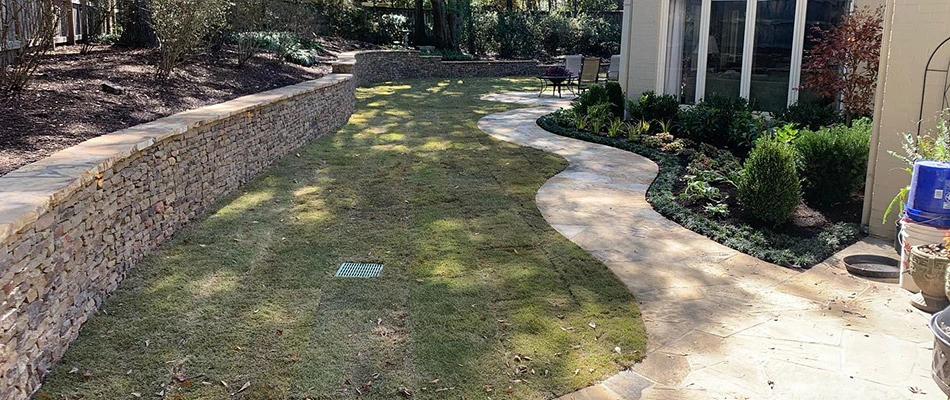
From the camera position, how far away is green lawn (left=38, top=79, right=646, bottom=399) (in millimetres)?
3535

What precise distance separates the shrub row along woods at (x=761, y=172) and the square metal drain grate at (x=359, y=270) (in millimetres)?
2770

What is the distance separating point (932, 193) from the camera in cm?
468

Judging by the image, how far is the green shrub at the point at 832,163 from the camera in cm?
640

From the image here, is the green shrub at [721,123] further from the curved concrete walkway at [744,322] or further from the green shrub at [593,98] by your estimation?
the curved concrete walkway at [744,322]

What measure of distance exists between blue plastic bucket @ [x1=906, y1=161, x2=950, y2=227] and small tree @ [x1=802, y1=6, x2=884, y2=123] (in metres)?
3.58

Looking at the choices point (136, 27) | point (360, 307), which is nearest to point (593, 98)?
point (136, 27)

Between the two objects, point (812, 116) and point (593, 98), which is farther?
point (593, 98)

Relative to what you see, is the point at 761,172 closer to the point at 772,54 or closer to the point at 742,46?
the point at 772,54

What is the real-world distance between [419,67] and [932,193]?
16.7m

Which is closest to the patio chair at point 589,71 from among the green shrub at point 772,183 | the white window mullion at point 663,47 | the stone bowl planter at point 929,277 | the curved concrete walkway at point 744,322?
the white window mullion at point 663,47

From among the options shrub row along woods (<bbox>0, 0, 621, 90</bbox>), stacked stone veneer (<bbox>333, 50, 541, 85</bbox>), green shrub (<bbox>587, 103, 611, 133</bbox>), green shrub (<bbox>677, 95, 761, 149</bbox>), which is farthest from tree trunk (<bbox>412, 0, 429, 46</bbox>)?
green shrub (<bbox>677, 95, 761, 149</bbox>)

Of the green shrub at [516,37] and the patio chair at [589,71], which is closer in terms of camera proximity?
the patio chair at [589,71]

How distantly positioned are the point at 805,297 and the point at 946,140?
5.12 feet

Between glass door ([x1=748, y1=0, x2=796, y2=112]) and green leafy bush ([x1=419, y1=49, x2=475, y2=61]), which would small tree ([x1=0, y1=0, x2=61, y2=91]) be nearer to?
glass door ([x1=748, y1=0, x2=796, y2=112])
